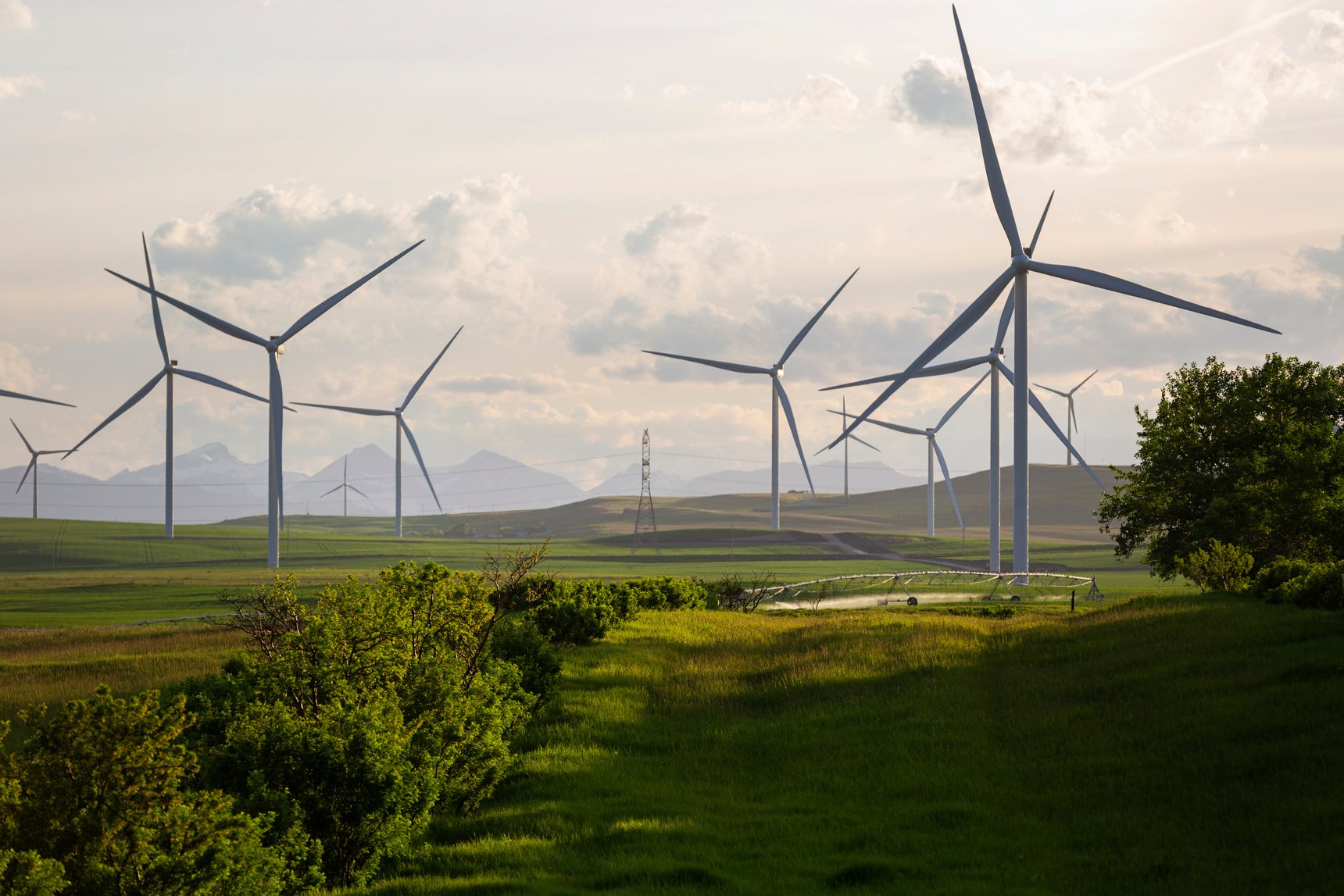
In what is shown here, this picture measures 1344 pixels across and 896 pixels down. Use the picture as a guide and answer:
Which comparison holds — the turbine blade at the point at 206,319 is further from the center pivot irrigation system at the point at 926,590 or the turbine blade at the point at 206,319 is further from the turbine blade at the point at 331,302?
the center pivot irrigation system at the point at 926,590

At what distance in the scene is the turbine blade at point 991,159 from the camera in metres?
65.8

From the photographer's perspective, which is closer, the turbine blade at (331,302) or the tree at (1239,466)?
the tree at (1239,466)

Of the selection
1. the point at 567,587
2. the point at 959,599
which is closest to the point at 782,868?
the point at 567,587

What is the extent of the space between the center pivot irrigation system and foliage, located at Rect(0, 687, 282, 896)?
153ft

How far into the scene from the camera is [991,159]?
66.6m

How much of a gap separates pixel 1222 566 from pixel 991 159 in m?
34.2

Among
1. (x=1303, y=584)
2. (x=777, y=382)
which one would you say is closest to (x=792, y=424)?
(x=777, y=382)

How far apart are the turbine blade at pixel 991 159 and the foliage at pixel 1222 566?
93.4 ft

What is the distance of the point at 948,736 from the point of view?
75.3 feet

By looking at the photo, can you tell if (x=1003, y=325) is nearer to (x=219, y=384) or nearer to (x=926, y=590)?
(x=926, y=590)

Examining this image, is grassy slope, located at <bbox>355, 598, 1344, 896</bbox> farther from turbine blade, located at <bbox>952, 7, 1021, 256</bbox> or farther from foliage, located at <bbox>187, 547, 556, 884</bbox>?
turbine blade, located at <bbox>952, 7, 1021, 256</bbox>

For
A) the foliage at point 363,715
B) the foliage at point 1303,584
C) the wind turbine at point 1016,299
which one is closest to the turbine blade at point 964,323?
the wind turbine at point 1016,299

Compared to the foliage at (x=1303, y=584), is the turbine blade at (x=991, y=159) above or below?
above

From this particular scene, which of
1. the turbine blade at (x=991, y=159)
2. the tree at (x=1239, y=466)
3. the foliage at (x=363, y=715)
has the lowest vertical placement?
the foliage at (x=363, y=715)
